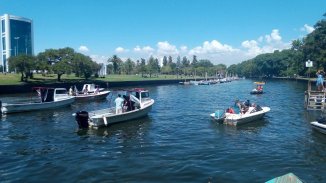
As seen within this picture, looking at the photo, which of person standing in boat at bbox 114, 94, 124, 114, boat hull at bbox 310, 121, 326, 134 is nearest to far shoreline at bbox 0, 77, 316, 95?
person standing in boat at bbox 114, 94, 124, 114

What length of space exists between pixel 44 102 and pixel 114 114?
1780cm

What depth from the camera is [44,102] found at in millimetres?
44312

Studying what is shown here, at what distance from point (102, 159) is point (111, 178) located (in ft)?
11.5

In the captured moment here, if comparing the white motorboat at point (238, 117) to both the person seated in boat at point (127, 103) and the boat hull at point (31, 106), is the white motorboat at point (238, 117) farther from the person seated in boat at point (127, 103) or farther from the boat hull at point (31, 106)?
the boat hull at point (31, 106)

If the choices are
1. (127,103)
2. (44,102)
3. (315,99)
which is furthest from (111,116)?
(315,99)

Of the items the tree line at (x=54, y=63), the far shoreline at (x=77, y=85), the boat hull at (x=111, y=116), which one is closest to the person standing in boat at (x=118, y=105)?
the boat hull at (x=111, y=116)

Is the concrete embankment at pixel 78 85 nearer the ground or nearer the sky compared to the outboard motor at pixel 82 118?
nearer the sky

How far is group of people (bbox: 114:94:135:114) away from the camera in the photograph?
104 ft

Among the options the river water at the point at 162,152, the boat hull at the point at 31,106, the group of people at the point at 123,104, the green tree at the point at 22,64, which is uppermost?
the green tree at the point at 22,64

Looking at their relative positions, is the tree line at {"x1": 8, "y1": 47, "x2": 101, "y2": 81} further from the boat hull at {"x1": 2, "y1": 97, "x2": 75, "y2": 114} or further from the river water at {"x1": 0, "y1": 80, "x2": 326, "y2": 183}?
the river water at {"x1": 0, "y1": 80, "x2": 326, "y2": 183}

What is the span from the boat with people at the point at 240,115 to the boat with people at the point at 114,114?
7.92 metres

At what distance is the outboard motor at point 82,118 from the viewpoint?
27916 millimetres

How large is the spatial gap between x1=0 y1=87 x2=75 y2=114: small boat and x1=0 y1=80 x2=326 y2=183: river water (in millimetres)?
6919

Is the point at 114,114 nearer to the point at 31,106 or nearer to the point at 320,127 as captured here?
the point at 31,106
